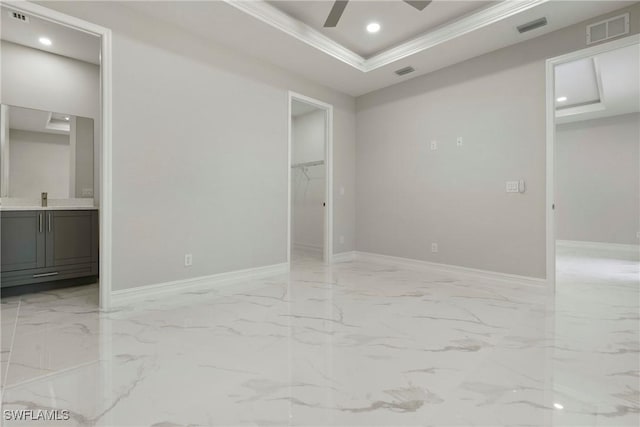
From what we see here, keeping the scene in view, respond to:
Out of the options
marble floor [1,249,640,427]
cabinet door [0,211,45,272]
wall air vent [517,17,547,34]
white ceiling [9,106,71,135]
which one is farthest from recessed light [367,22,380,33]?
cabinet door [0,211,45,272]

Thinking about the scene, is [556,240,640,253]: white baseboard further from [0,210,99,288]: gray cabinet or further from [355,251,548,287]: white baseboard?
[0,210,99,288]: gray cabinet

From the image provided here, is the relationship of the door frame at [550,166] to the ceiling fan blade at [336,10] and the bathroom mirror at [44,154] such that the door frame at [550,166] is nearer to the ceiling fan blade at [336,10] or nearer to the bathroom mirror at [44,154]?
the ceiling fan blade at [336,10]

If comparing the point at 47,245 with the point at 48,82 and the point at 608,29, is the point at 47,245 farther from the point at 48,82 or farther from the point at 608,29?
the point at 608,29

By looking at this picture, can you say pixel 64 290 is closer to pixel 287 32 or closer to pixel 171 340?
pixel 171 340

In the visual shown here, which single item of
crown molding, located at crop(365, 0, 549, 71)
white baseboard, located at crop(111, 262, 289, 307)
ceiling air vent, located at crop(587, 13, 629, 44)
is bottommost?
white baseboard, located at crop(111, 262, 289, 307)

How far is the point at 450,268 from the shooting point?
13.3 ft

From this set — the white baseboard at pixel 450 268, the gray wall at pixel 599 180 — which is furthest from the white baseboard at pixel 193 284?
the gray wall at pixel 599 180

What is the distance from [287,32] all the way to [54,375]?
3.33m

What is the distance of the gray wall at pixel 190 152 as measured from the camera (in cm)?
280

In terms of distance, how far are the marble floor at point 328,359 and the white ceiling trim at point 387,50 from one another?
108 inches

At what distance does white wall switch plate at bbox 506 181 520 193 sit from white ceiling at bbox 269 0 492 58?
1880mm

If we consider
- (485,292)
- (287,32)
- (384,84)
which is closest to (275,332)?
(485,292)

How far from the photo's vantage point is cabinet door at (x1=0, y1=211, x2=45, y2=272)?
2.92m

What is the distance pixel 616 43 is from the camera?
291 cm
